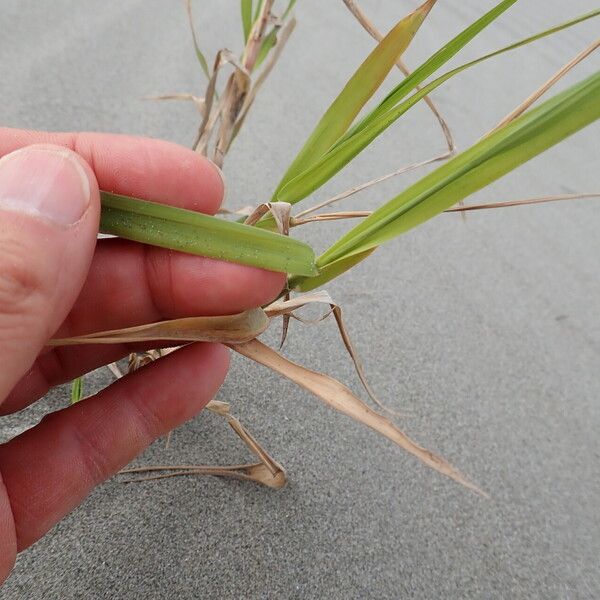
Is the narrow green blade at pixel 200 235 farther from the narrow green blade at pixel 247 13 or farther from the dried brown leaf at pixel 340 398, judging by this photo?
the narrow green blade at pixel 247 13

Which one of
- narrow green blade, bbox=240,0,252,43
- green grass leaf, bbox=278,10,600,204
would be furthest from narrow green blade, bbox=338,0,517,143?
narrow green blade, bbox=240,0,252,43

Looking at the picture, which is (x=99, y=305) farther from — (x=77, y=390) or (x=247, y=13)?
(x=247, y=13)

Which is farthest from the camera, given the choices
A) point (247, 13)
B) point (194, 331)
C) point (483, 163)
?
point (247, 13)

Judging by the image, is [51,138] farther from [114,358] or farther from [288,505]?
[288,505]

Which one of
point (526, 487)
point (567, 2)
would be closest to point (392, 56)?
point (526, 487)

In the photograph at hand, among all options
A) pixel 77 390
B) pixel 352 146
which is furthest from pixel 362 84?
pixel 77 390
